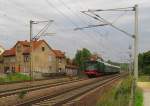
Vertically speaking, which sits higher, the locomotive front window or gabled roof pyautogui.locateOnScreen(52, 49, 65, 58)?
gabled roof pyautogui.locateOnScreen(52, 49, 65, 58)

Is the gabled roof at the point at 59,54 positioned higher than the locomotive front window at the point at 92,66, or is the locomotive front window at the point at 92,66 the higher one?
the gabled roof at the point at 59,54

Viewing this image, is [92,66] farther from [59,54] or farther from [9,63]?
[59,54]

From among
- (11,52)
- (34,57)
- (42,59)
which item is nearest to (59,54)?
(42,59)

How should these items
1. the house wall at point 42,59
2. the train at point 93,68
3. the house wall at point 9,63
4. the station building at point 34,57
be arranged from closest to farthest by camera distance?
the train at point 93,68 → the station building at point 34,57 → the house wall at point 9,63 → the house wall at point 42,59

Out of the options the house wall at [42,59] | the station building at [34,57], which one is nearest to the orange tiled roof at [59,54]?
the station building at [34,57]

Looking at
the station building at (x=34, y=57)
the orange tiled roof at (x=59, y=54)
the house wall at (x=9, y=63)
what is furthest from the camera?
the orange tiled roof at (x=59, y=54)

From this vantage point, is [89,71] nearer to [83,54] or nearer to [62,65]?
[62,65]

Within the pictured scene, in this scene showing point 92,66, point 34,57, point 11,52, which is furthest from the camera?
point 11,52

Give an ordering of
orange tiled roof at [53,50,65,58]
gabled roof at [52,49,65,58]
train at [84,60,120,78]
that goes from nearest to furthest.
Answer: train at [84,60,120,78], gabled roof at [52,49,65,58], orange tiled roof at [53,50,65,58]

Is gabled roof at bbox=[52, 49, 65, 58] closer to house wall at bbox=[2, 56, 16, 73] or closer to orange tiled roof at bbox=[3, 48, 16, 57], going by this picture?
orange tiled roof at bbox=[3, 48, 16, 57]

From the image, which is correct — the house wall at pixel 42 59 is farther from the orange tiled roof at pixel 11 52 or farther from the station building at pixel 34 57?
the orange tiled roof at pixel 11 52

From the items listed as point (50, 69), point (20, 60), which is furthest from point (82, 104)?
point (50, 69)

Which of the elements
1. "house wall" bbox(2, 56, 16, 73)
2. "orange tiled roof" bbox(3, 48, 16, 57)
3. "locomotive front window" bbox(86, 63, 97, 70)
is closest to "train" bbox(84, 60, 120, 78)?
"locomotive front window" bbox(86, 63, 97, 70)

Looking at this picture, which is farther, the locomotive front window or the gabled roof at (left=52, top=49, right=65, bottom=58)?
the gabled roof at (left=52, top=49, right=65, bottom=58)
